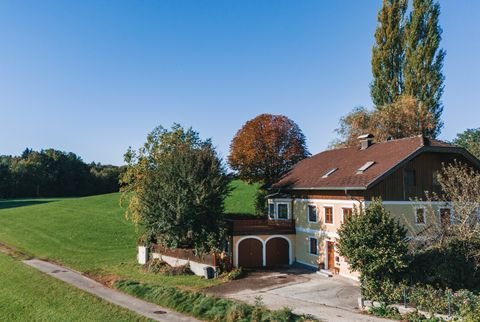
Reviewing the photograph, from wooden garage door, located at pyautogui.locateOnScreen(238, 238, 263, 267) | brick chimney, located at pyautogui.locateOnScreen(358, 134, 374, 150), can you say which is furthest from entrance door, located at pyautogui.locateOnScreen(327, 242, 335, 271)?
brick chimney, located at pyautogui.locateOnScreen(358, 134, 374, 150)

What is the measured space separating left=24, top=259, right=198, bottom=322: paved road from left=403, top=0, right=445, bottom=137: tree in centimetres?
3135

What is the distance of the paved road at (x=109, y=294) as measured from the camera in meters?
18.5

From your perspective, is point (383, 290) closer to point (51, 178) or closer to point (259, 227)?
point (259, 227)

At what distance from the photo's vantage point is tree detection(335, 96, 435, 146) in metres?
37.4

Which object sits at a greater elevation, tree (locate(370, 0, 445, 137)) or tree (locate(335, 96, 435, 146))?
tree (locate(370, 0, 445, 137))

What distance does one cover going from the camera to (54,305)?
20766mm

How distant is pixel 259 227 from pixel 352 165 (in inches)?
310

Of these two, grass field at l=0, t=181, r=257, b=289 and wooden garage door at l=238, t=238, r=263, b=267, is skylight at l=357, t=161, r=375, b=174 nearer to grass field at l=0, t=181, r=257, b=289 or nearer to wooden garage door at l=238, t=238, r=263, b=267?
wooden garage door at l=238, t=238, r=263, b=267

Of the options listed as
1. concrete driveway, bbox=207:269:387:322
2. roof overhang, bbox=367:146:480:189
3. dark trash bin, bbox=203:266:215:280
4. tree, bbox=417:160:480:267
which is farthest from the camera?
dark trash bin, bbox=203:266:215:280

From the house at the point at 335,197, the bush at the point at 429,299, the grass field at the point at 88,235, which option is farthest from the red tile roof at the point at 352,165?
the grass field at the point at 88,235

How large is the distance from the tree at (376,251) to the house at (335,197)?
6.50 ft

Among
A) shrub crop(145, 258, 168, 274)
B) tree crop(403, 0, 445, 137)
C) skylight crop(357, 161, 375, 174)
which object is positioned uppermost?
tree crop(403, 0, 445, 137)

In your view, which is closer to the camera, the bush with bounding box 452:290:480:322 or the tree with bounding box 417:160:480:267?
the bush with bounding box 452:290:480:322

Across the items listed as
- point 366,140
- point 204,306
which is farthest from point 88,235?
point 366,140
